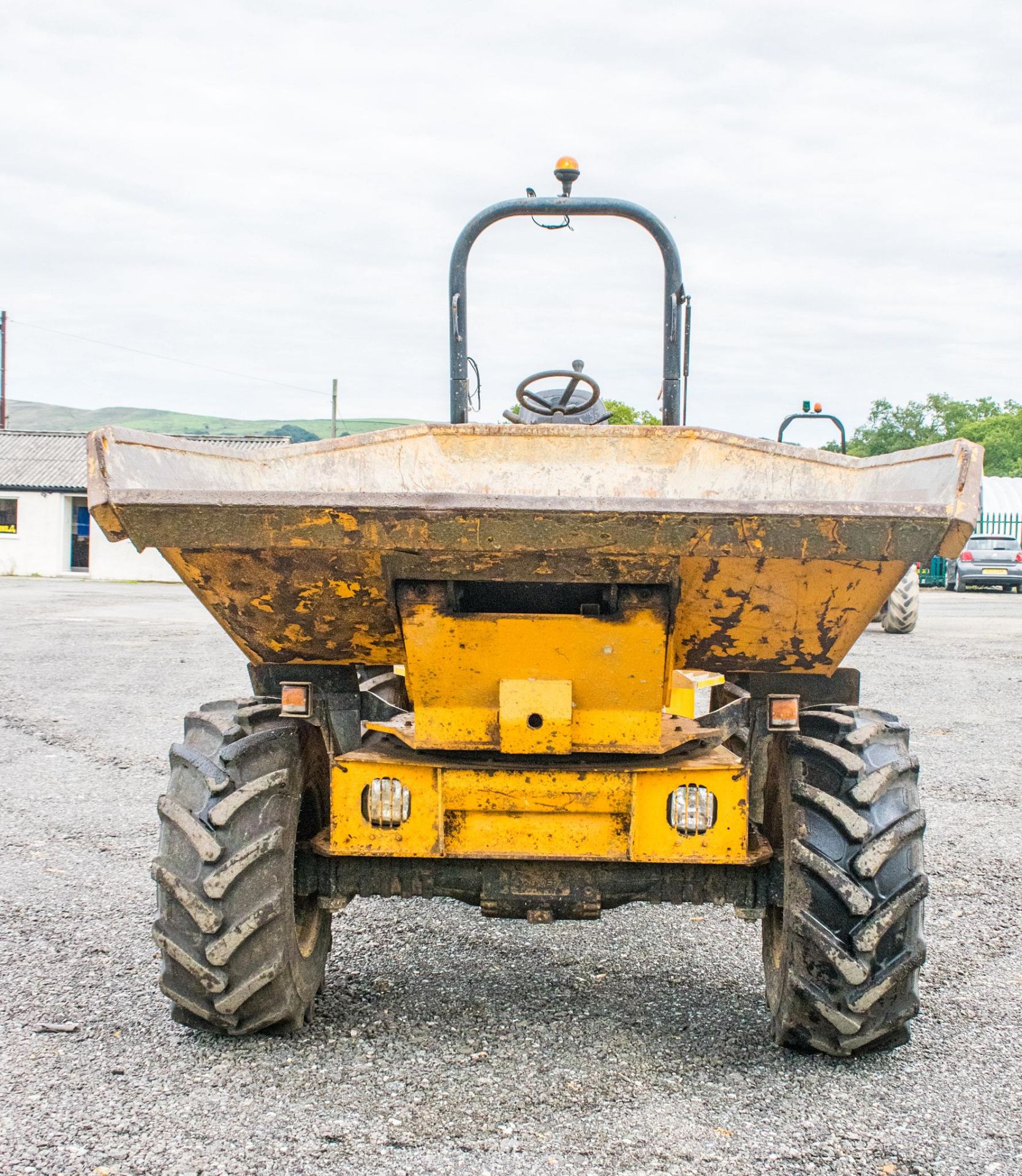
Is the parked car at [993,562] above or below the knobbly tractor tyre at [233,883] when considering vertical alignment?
above

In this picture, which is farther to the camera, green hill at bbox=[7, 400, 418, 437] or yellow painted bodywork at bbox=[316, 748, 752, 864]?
green hill at bbox=[7, 400, 418, 437]

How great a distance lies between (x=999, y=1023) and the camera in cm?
366

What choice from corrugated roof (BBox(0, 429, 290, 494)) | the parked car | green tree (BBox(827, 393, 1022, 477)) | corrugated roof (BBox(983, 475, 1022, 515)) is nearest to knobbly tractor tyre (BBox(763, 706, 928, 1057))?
the parked car

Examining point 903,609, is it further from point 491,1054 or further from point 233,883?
point 233,883

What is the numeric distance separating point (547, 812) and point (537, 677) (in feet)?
1.20

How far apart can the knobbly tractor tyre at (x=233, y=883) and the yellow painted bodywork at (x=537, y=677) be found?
0.43m

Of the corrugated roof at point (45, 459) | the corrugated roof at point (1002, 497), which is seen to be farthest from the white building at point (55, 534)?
the corrugated roof at point (1002, 497)

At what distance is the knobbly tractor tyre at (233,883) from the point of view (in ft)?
10.5

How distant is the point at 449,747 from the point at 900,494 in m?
1.62

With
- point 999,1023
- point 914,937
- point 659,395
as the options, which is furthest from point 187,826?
point 659,395

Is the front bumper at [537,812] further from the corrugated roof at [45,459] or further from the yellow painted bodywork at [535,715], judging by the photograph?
the corrugated roof at [45,459]

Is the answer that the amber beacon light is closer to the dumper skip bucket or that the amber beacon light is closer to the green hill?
the dumper skip bucket

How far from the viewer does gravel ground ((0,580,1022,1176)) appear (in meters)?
2.84

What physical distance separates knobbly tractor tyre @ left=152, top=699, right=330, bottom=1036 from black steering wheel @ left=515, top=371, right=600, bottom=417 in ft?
8.82
